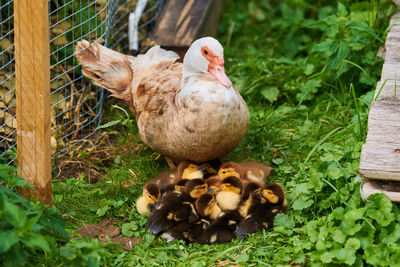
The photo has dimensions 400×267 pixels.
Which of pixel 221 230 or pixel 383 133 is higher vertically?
pixel 383 133

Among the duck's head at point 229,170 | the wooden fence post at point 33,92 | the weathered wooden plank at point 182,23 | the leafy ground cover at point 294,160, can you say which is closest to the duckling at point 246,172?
the duck's head at point 229,170

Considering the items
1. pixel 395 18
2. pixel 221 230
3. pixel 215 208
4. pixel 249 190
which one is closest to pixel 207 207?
pixel 215 208

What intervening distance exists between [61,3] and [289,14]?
2801mm

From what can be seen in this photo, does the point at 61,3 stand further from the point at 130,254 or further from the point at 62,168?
the point at 130,254

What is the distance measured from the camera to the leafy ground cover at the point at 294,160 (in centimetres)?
313

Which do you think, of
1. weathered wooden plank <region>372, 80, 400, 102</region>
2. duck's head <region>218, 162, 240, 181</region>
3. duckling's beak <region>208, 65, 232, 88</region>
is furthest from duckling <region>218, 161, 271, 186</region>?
weathered wooden plank <region>372, 80, 400, 102</region>

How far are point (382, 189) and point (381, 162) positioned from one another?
15cm

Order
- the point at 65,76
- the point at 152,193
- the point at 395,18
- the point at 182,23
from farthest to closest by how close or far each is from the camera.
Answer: the point at 182,23, the point at 395,18, the point at 65,76, the point at 152,193

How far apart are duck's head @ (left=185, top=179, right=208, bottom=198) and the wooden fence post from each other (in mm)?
881

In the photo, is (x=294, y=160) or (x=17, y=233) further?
(x=294, y=160)

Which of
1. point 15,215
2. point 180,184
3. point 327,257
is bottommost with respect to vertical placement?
point 180,184

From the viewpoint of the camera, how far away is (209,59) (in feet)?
12.5

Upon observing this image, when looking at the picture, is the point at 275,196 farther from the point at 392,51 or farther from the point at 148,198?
the point at 392,51

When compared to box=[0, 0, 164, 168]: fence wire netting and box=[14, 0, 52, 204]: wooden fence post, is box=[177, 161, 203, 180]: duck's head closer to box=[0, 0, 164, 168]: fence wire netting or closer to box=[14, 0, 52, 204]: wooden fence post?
box=[14, 0, 52, 204]: wooden fence post
